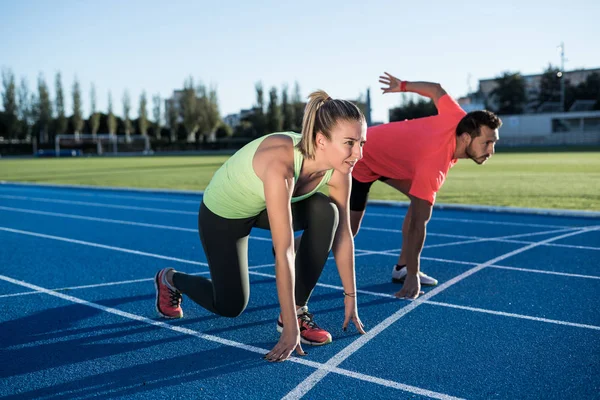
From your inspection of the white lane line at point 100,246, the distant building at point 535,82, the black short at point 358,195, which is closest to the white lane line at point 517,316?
the black short at point 358,195

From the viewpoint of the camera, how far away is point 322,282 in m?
4.95

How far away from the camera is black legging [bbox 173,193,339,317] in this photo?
3377 millimetres

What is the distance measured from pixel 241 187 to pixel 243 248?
0.50 m

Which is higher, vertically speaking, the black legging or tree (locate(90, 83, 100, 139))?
tree (locate(90, 83, 100, 139))

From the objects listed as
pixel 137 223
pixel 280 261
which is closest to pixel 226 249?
pixel 280 261

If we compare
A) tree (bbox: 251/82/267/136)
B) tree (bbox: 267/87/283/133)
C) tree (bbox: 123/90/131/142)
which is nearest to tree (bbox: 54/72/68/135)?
tree (bbox: 123/90/131/142)

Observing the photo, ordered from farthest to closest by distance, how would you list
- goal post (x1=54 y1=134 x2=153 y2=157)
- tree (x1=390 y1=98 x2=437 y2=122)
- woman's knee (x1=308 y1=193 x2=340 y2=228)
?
goal post (x1=54 y1=134 x2=153 y2=157), tree (x1=390 y1=98 x2=437 y2=122), woman's knee (x1=308 y1=193 x2=340 y2=228)

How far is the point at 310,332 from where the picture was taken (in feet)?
11.2

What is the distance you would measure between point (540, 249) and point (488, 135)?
271cm

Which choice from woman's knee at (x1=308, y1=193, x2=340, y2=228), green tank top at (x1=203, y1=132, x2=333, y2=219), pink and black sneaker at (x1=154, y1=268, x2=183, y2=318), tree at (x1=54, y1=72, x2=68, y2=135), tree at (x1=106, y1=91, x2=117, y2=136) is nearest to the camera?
green tank top at (x1=203, y1=132, x2=333, y2=219)

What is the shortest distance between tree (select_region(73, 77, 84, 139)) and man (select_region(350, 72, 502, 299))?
7678cm

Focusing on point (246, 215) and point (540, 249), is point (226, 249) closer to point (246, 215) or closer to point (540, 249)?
point (246, 215)

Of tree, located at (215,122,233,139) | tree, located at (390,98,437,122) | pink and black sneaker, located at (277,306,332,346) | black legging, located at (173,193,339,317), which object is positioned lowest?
pink and black sneaker, located at (277,306,332,346)

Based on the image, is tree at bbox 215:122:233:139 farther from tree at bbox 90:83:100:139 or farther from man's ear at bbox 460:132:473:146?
man's ear at bbox 460:132:473:146
